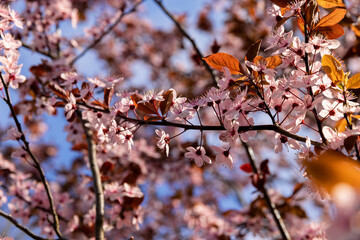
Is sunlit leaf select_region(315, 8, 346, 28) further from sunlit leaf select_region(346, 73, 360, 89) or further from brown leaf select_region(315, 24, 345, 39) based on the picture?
sunlit leaf select_region(346, 73, 360, 89)

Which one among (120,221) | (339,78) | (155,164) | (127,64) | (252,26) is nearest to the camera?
(339,78)

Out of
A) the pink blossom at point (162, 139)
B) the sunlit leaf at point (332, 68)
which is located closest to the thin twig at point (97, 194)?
the pink blossom at point (162, 139)

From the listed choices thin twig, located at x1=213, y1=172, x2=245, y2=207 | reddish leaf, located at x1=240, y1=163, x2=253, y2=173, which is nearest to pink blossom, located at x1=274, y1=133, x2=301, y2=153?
reddish leaf, located at x1=240, y1=163, x2=253, y2=173

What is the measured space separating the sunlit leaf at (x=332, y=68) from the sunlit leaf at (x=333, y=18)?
0.18 meters

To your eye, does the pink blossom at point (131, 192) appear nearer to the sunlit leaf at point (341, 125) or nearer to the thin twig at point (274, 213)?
the thin twig at point (274, 213)

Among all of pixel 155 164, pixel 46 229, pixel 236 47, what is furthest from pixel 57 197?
pixel 236 47

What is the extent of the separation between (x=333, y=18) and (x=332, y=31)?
2.1 inches

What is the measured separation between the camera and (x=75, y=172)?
5219 millimetres

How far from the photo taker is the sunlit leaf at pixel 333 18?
1113mm

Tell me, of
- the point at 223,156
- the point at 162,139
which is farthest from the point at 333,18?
the point at 162,139

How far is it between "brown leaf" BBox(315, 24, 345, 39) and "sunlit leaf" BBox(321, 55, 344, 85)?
0.18m

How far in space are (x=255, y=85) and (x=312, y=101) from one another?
0.69ft

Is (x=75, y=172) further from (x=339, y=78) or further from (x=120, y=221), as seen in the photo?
(x=339, y=78)

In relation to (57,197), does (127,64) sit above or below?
above
